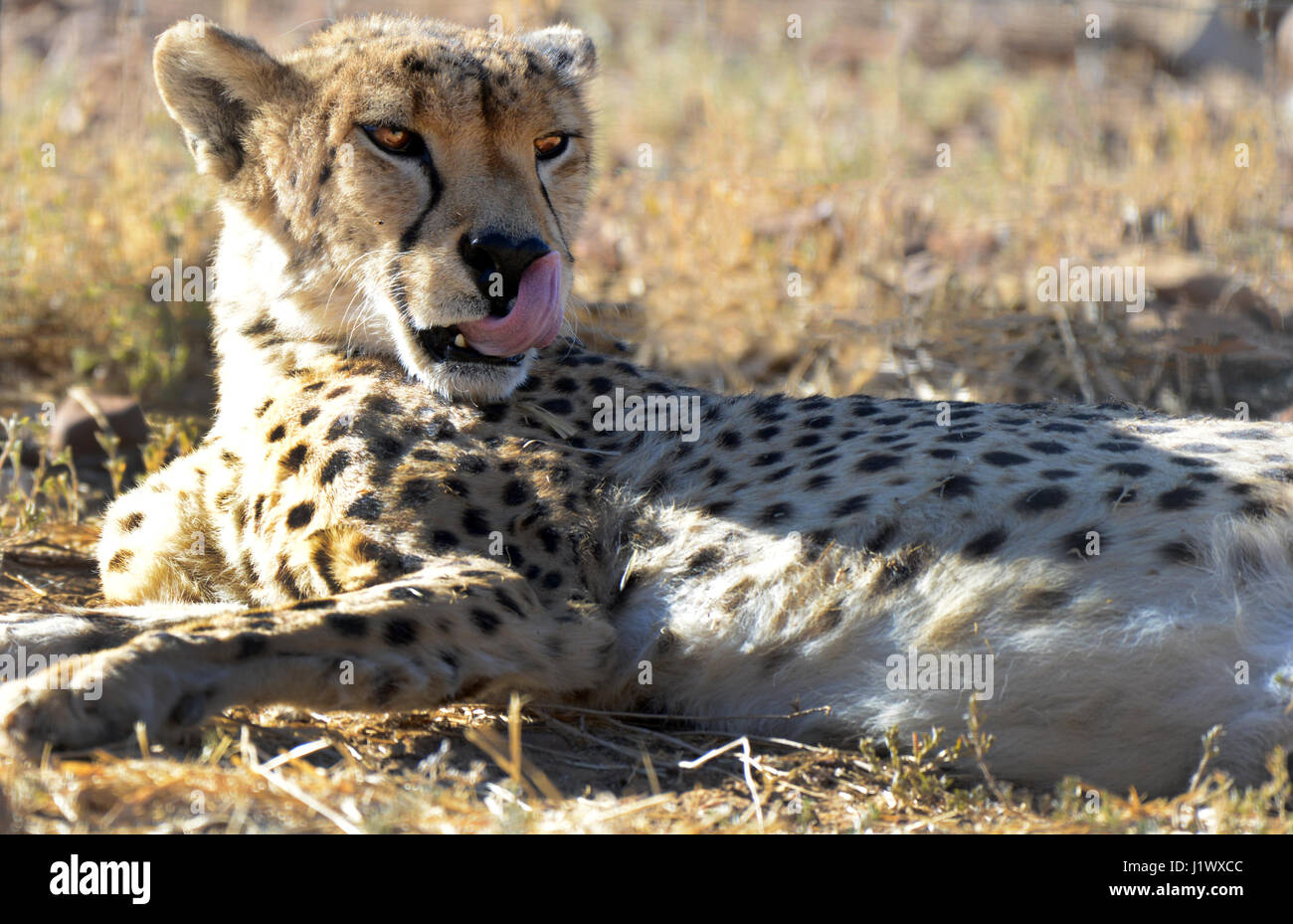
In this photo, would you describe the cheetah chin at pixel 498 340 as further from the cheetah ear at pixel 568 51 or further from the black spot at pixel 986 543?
the black spot at pixel 986 543

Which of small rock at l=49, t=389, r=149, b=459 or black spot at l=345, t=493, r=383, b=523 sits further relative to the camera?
small rock at l=49, t=389, r=149, b=459

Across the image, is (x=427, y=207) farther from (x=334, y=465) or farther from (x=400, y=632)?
(x=400, y=632)

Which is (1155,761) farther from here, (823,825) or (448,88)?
(448,88)

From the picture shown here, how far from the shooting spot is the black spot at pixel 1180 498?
8.38 feet

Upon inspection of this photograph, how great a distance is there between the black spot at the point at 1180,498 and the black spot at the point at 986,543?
31cm

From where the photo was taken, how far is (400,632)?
2.44 meters

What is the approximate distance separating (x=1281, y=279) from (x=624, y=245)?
2.69 m

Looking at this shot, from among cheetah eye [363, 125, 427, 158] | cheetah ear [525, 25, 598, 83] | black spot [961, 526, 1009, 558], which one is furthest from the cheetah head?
black spot [961, 526, 1009, 558]

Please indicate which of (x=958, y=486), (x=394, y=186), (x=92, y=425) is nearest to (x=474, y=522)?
(x=394, y=186)

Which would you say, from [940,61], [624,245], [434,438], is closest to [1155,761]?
[434,438]

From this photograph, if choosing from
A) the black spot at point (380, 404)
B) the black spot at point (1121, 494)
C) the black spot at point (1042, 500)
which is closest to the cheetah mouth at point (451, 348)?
the black spot at point (380, 404)

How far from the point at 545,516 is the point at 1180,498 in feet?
4.14

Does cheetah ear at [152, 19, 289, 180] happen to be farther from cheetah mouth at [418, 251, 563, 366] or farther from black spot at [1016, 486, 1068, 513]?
black spot at [1016, 486, 1068, 513]

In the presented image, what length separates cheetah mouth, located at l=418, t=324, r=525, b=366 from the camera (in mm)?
2930
